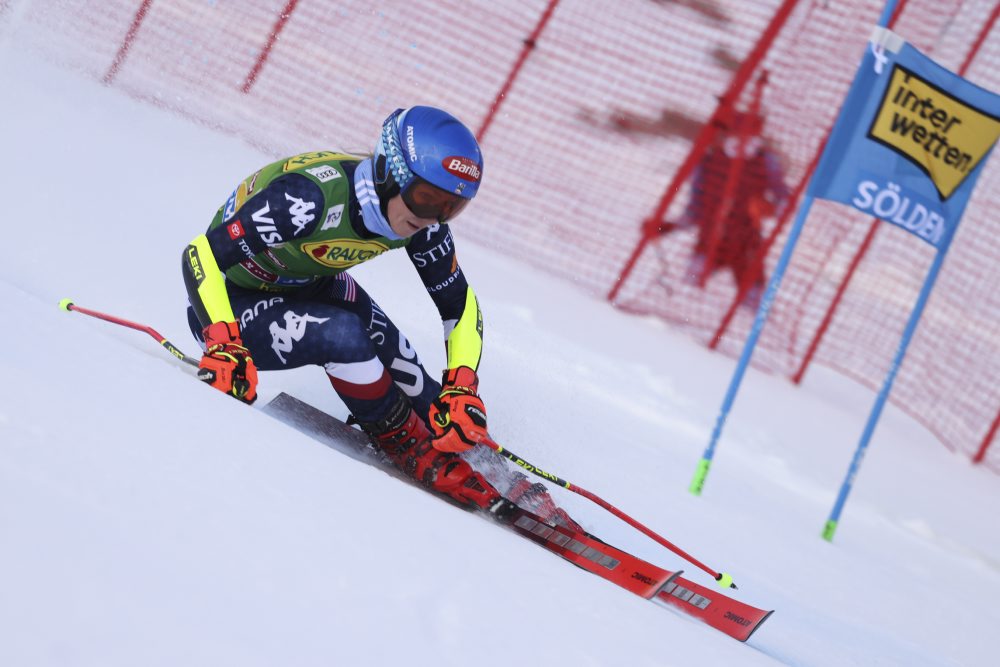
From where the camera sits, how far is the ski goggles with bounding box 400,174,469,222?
10.4ft

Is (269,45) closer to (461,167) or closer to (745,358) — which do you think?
(745,358)

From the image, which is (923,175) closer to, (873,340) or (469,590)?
(873,340)

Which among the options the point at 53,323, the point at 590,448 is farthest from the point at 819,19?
the point at 53,323

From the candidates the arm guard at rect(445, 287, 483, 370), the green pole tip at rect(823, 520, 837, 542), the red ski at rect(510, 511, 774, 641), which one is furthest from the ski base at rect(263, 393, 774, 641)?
the green pole tip at rect(823, 520, 837, 542)

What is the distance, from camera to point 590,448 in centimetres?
507

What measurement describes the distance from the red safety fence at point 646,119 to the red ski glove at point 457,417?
4.29 metres

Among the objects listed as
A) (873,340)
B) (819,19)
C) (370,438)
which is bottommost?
(370,438)

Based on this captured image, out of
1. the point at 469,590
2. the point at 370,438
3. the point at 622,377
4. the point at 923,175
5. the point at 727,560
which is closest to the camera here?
the point at 469,590

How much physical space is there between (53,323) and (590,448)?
281 centimetres

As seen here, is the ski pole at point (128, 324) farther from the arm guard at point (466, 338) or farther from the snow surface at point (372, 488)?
the arm guard at point (466, 338)

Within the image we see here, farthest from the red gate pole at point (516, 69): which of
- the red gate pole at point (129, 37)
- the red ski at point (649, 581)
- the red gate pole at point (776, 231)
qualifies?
the red ski at point (649, 581)

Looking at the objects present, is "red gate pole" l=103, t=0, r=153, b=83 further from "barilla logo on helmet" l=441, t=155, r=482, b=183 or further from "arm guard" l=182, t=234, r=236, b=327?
"barilla logo on helmet" l=441, t=155, r=482, b=183

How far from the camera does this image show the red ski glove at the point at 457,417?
3.47 m

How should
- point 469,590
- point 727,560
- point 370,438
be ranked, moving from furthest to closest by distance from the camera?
point 727,560
point 370,438
point 469,590
